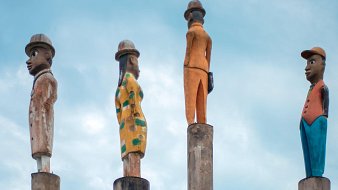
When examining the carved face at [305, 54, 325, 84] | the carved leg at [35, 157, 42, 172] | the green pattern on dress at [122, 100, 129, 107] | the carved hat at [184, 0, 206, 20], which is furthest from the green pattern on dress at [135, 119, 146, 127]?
the carved face at [305, 54, 325, 84]

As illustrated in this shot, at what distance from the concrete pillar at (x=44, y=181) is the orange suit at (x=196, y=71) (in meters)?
2.48

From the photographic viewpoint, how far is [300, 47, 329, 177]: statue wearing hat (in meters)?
15.8

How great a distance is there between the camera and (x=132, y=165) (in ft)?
51.9

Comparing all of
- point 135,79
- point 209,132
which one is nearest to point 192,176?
point 209,132

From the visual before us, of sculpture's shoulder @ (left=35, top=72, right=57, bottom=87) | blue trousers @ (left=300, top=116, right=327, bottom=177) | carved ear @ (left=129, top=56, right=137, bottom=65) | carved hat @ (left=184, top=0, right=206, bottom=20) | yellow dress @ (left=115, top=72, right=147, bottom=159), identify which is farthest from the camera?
carved hat @ (left=184, top=0, right=206, bottom=20)

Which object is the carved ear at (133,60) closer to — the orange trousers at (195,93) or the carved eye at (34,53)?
the orange trousers at (195,93)

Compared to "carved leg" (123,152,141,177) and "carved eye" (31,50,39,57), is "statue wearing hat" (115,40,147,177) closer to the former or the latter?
"carved leg" (123,152,141,177)

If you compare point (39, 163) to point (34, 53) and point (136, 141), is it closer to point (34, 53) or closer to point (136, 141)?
point (136, 141)

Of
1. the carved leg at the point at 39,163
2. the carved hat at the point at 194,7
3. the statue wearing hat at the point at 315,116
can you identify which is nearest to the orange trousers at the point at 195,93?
the carved hat at the point at 194,7

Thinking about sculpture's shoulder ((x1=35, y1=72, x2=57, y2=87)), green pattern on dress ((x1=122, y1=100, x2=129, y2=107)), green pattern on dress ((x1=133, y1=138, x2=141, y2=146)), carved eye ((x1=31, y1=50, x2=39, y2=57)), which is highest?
carved eye ((x1=31, y1=50, x2=39, y2=57))

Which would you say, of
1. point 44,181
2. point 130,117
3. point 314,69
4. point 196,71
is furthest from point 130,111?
point 314,69

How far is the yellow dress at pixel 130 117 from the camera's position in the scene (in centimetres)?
1591

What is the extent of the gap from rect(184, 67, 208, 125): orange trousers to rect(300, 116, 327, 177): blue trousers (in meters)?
1.75

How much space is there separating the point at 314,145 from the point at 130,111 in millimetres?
2957
